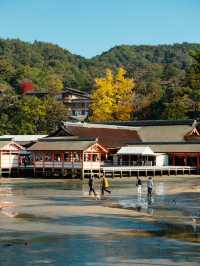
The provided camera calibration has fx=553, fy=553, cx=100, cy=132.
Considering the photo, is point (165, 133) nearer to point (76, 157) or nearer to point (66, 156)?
point (76, 157)

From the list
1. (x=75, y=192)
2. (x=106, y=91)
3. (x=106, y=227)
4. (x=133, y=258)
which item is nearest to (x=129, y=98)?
(x=106, y=91)

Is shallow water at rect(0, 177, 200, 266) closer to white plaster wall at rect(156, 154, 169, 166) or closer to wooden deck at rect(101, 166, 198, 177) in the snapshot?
wooden deck at rect(101, 166, 198, 177)

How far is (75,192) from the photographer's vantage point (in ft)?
144

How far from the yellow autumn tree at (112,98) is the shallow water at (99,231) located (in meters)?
61.3

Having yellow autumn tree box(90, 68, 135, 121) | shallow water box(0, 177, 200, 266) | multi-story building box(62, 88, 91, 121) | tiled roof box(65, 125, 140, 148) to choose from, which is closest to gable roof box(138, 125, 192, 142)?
tiled roof box(65, 125, 140, 148)

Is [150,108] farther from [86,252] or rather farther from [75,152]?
[86,252]

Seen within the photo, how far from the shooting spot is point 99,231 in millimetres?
23703

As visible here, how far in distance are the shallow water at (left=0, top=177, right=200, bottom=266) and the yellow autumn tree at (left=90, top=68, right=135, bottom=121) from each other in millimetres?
61298

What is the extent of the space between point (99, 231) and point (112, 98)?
2987 inches

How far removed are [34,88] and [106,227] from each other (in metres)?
133

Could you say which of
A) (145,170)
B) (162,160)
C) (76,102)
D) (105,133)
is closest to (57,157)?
(145,170)

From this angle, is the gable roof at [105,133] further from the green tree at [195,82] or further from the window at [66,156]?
the green tree at [195,82]

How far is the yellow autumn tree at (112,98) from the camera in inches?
3883

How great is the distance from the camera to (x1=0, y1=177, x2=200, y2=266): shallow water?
18688 millimetres
